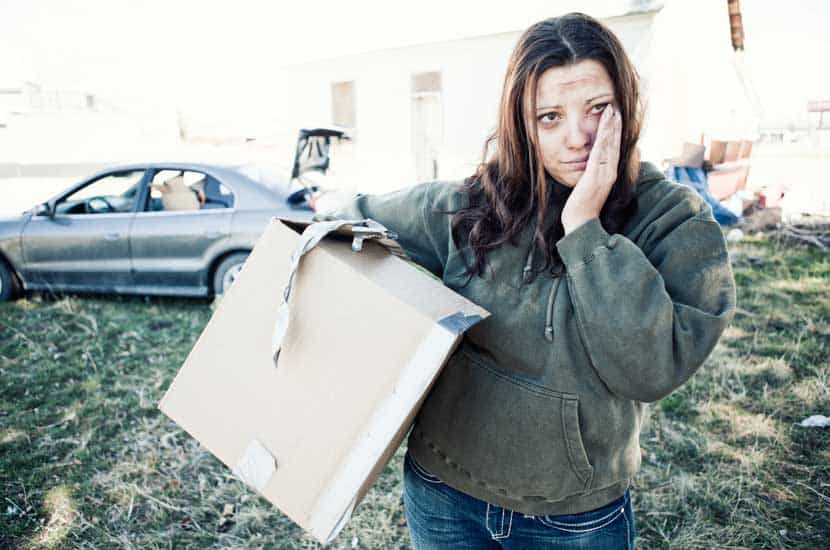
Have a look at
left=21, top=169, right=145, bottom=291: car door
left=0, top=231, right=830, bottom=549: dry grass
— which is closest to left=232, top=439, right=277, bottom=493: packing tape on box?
left=0, top=231, right=830, bottom=549: dry grass

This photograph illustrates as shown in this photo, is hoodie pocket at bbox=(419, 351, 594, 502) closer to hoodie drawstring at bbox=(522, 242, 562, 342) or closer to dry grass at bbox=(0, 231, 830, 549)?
hoodie drawstring at bbox=(522, 242, 562, 342)

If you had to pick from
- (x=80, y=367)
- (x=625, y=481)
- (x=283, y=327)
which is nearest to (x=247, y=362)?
(x=283, y=327)

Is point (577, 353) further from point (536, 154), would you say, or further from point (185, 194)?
point (185, 194)

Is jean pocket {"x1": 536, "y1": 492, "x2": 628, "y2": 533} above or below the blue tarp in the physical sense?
below

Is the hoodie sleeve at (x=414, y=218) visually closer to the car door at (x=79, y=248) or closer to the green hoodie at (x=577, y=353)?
the green hoodie at (x=577, y=353)

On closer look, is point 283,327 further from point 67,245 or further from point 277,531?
point 67,245

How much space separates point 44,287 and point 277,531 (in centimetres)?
409

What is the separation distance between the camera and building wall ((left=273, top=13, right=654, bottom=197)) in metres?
9.47

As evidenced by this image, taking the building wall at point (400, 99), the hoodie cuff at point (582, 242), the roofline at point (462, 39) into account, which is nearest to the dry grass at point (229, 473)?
the hoodie cuff at point (582, 242)

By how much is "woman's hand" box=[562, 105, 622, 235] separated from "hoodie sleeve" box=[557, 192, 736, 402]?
3 centimetres

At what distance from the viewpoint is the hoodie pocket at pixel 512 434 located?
1.00m

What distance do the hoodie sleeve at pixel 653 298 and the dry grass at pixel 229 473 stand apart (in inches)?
65.5

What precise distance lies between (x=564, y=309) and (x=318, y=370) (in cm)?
46

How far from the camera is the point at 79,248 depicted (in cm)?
493
